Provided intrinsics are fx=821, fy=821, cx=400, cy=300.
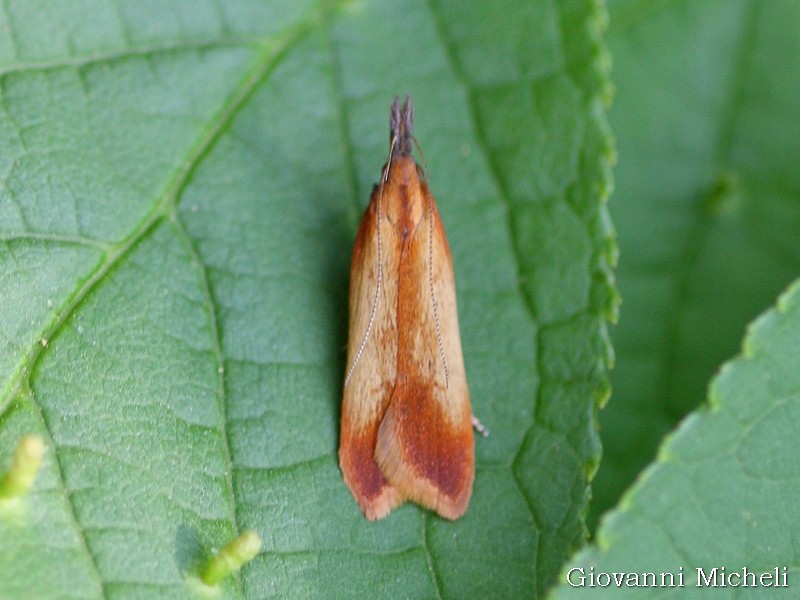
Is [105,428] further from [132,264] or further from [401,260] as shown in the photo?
[401,260]

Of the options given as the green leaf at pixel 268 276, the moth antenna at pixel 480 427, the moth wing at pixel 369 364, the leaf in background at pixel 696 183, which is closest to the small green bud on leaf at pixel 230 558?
the green leaf at pixel 268 276

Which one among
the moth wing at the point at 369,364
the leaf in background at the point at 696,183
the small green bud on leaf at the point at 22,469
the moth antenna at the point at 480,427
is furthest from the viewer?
the leaf in background at the point at 696,183

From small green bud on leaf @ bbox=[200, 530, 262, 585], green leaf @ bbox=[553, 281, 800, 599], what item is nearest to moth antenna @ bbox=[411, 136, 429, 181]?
green leaf @ bbox=[553, 281, 800, 599]

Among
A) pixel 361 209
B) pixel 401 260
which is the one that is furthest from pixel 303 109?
pixel 401 260

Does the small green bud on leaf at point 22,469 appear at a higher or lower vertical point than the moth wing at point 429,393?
higher

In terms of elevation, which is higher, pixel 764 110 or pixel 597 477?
pixel 764 110

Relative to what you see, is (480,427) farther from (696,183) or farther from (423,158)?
(696,183)

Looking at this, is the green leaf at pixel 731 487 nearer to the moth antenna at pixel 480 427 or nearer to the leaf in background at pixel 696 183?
the moth antenna at pixel 480 427
